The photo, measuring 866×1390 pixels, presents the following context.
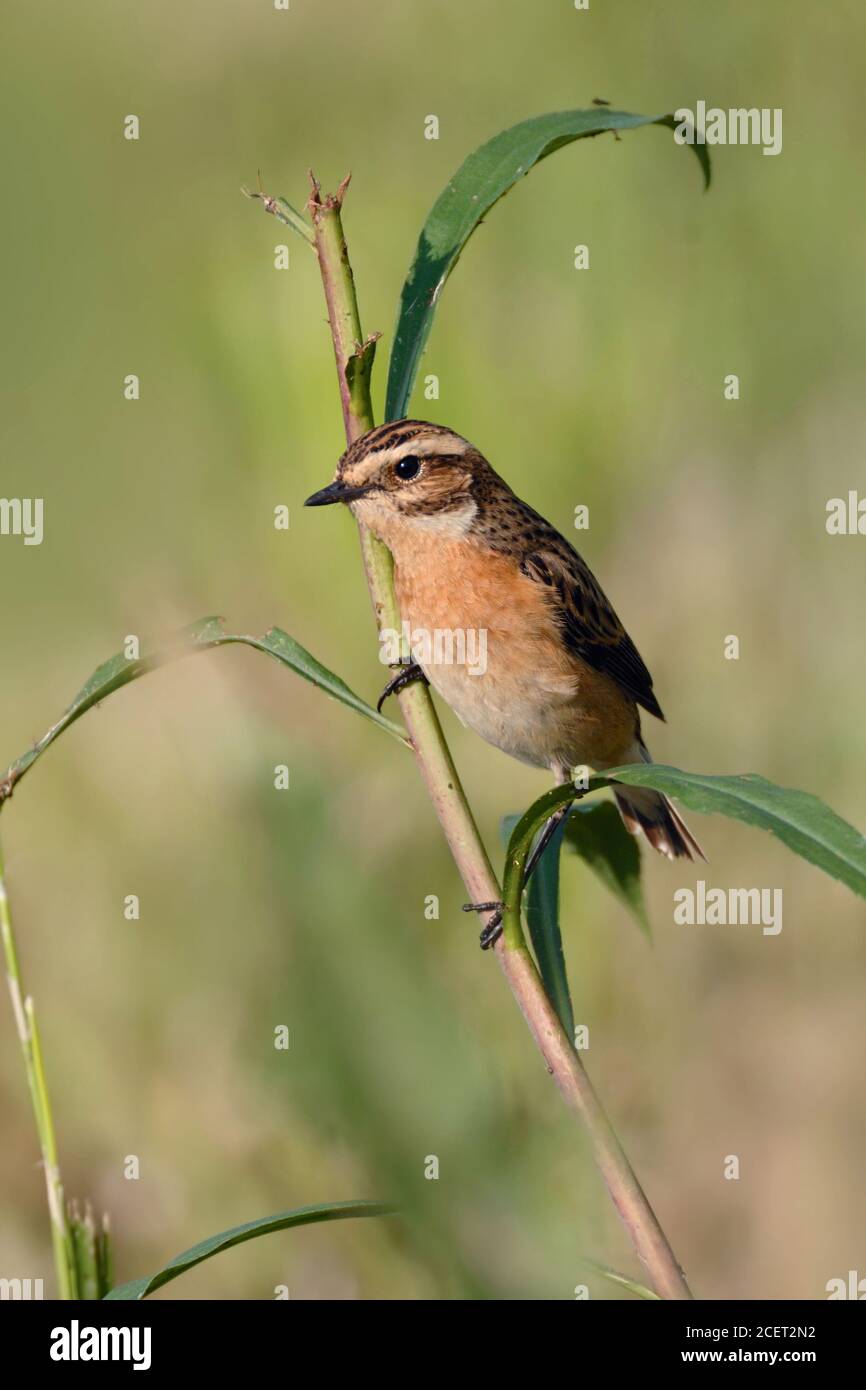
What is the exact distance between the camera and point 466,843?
78.2 inches

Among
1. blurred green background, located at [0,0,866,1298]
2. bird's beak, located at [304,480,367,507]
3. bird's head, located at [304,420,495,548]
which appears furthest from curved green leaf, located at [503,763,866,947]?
blurred green background, located at [0,0,866,1298]

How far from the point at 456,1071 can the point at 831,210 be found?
3914 millimetres

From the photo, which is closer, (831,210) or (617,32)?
(831,210)

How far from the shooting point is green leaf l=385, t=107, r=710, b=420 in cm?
222

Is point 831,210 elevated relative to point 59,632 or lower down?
elevated

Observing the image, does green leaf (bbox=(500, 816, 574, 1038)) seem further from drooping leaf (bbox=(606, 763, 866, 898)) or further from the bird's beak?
the bird's beak

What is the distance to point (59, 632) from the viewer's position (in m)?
5.50

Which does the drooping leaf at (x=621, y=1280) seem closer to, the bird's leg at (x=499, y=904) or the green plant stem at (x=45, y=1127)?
the bird's leg at (x=499, y=904)

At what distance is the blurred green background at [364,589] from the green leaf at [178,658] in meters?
1.70

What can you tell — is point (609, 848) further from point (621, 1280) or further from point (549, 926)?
point (621, 1280)

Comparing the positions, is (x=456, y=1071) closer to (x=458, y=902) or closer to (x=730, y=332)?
(x=458, y=902)

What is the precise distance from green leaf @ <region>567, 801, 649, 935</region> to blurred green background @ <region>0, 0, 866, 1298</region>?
1.34 metres

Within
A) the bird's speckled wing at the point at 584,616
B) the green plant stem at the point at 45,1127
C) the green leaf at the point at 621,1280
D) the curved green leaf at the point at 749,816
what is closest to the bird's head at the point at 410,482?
the bird's speckled wing at the point at 584,616

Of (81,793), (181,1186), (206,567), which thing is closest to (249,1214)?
(181,1186)
